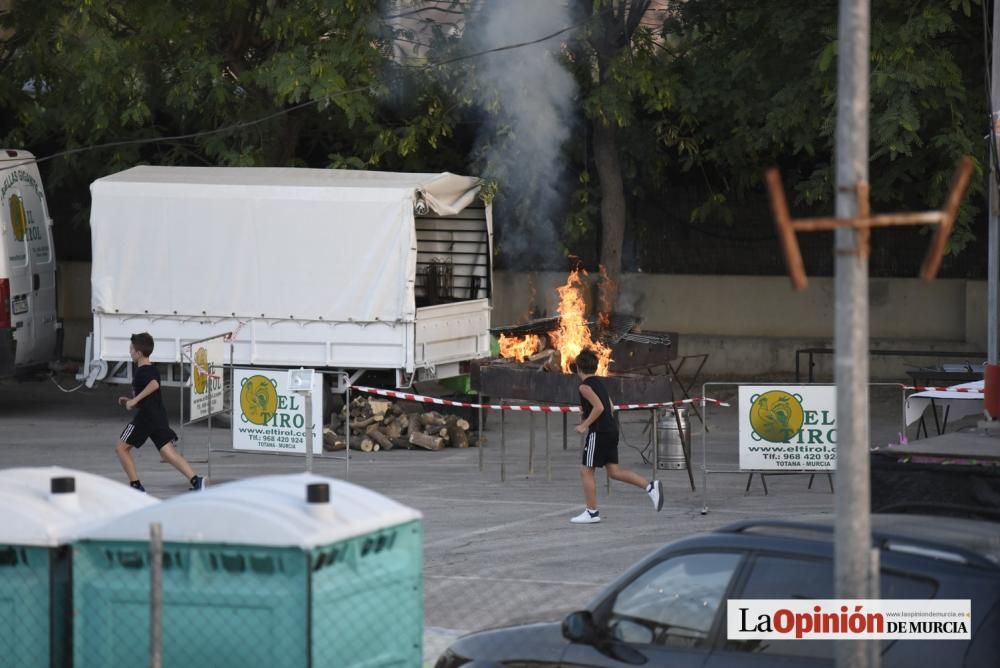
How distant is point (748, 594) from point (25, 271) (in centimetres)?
1493

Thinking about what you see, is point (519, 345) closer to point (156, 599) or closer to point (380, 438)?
point (380, 438)

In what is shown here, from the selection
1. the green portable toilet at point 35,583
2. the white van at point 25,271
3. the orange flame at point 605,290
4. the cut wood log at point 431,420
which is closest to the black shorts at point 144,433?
the cut wood log at point 431,420

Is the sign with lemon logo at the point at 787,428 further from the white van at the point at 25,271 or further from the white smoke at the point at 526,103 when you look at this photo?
the white van at the point at 25,271

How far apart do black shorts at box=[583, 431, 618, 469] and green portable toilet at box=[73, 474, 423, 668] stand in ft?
21.8

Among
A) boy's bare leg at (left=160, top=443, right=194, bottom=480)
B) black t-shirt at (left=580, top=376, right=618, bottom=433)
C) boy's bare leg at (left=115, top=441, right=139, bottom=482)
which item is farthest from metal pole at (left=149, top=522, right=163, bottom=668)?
boy's bare leg at (left=115, top=441, right=139, bottom=482)

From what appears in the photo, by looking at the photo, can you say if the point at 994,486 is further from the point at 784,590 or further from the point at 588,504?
the point at 588,504

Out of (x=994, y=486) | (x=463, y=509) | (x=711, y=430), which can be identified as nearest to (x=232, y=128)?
(x=711, y=430)

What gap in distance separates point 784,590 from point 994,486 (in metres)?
3.44

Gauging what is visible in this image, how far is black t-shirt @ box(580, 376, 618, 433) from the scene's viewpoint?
41.7ft

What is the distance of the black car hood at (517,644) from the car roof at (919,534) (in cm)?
85


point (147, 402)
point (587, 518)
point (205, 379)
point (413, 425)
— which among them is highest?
point (205, 379)

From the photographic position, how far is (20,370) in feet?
62.8

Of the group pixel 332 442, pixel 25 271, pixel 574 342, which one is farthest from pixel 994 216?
pixel 25 271

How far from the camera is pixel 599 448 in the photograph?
12672mm
